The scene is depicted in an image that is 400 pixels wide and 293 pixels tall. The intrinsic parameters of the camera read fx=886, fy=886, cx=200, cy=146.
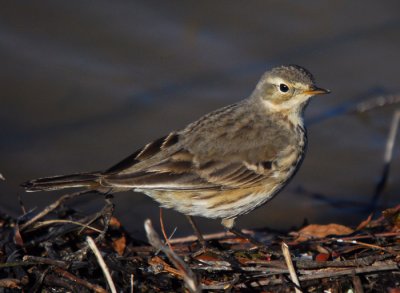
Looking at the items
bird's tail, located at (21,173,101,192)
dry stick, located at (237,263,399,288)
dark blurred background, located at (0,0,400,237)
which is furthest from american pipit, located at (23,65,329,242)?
dark blurred background, located at (0,0,400,237)

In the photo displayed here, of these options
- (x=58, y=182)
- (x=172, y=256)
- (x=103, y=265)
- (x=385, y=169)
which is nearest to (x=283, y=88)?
(x=385, y=169)

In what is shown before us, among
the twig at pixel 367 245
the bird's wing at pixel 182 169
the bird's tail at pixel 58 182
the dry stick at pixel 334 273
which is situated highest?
the bird's wing at pixel 182 169

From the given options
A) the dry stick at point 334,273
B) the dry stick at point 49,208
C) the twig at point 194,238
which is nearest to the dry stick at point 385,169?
the twig at point 194,238

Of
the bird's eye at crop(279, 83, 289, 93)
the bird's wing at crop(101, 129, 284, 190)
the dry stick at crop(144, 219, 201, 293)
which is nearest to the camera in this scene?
the dry stick at crop(144, 219, 201, 293)

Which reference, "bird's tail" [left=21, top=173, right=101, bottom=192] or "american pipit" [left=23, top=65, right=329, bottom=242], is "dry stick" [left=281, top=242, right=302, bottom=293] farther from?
"bird's tail" [left=21, top=173, right=101, bottom=192]

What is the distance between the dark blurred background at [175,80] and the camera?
33.7 ft

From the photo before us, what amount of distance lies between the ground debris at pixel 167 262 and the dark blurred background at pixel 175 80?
181 cm

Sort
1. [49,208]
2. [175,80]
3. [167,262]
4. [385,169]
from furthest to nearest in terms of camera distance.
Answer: [175,80] → [385,169] → [49,208] → [167,262]

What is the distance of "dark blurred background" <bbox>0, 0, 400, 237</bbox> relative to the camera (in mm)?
10258

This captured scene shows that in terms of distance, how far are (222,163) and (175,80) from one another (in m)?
3.32

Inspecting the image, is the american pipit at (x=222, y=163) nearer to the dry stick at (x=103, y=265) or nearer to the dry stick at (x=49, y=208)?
the dry stick at (x=49, y=208)

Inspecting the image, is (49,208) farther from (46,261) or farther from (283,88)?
(283,88)

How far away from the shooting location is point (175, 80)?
11305mm

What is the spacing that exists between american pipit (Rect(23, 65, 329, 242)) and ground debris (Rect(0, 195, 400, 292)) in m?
0.37
